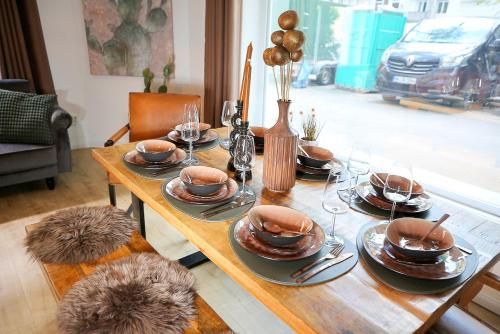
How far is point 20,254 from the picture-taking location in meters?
2.06

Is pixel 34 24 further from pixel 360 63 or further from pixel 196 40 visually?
pixel 360 63

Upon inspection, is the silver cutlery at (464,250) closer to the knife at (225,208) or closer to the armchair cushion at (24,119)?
the knife at (225,208)

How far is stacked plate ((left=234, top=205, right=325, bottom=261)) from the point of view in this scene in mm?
935

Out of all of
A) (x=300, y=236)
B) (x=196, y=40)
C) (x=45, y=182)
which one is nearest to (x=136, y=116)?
(x=45, y=182)

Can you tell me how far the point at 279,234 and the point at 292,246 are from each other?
0.07 metres

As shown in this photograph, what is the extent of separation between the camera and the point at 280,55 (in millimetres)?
1162

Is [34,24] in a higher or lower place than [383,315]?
higher

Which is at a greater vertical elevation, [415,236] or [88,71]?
[88,71]

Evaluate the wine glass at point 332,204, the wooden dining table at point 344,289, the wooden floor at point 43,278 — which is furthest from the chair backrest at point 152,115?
the wine glass at point 332,204

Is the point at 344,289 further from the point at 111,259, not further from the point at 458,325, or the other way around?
the point at 111,259

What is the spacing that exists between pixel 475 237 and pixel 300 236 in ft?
2.04

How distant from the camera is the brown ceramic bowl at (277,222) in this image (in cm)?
100

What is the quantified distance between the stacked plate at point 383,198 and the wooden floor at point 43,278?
80 centimetres

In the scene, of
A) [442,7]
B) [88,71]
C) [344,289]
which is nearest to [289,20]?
[344,289]
